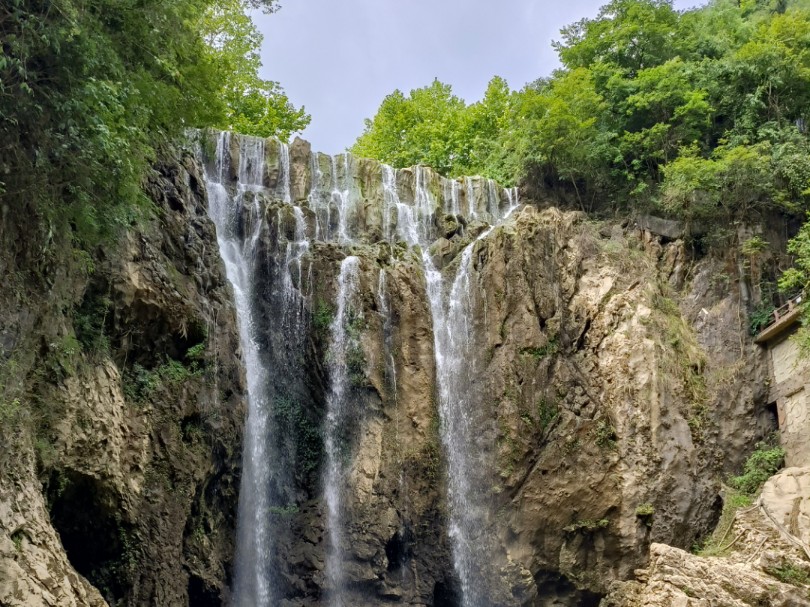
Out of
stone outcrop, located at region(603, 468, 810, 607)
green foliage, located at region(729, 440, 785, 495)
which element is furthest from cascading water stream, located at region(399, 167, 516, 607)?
green foliage, located at region(729, 440, 785, 495)

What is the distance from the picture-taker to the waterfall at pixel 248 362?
1755 centimetres

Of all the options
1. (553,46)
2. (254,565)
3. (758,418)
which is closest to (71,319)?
(254,565)

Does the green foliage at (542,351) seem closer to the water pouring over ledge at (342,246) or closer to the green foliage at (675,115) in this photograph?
the water pouring over ledge at (342,246)

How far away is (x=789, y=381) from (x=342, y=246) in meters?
14.1

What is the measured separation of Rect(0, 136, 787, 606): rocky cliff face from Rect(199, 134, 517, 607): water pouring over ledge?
5.9 inches

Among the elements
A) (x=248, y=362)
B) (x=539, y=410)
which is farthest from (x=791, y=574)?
(x=248, y=362)

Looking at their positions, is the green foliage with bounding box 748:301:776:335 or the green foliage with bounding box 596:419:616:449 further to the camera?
the green foliage with bounding box 748:301:776:335

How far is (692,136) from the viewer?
25.6 meters

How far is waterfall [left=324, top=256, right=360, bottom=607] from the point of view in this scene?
17.8m

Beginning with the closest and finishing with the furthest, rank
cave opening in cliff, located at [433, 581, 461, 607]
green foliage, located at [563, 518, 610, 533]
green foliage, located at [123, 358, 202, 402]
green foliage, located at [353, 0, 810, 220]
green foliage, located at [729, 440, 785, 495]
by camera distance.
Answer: green foliage, located at [123, 358, 202, 402], green foliage, located at [563, 518, 610, 533], cave opening in cliff, located at [433, 581, 461, 607], green foliage, located at [729, 440, 785, 495], green foliage, located at [353, 0, 810, 220]

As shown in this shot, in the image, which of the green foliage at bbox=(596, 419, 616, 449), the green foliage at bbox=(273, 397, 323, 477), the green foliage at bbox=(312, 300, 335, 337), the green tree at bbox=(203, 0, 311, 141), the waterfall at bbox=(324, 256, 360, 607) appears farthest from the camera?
the green tree at bbox=(203, 0, 311, 141)

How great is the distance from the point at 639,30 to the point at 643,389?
52.1ft

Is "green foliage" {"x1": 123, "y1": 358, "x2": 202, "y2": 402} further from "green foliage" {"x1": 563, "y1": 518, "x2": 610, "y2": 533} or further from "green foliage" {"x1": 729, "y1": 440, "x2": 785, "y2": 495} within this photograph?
"green foliage" {"x1": 729, "y1": 440, "x2": 785, "y2": 495}

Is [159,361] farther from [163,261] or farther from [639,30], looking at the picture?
[639,30]
